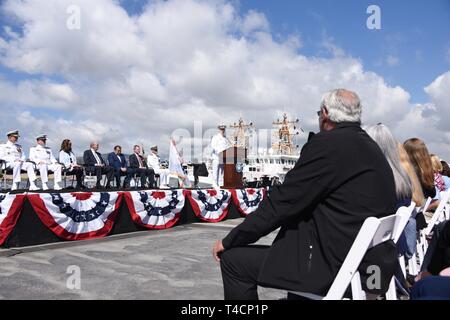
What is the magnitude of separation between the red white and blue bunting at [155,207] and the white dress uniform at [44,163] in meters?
3.62

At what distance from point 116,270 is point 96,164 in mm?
7476

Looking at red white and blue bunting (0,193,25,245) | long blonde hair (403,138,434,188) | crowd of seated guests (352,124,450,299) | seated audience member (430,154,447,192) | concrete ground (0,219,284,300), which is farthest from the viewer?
seated audience member (430,154,447,192)

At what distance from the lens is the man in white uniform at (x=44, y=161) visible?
1067 centimetres

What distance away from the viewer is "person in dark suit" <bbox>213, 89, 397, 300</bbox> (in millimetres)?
1979

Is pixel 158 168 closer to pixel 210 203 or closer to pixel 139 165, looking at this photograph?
pixel 139 165

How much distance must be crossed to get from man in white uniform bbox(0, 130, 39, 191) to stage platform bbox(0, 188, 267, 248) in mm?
3146

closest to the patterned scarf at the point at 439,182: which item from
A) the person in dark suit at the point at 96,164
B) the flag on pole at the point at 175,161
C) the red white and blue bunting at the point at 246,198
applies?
the red white and blue bunting at the point at 246,198

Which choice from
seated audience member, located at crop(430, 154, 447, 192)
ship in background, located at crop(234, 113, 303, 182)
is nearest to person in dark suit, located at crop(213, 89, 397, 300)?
seated audience member, located at crop(430, 154, 447, 192)

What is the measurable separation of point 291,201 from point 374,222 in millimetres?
431

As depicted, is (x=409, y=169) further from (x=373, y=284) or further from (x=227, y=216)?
(x=227, y=216)

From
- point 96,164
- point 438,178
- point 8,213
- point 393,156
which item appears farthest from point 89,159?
point 393,156

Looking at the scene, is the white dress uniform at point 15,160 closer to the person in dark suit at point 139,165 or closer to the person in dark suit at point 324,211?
the person in dark suit at point 139,165

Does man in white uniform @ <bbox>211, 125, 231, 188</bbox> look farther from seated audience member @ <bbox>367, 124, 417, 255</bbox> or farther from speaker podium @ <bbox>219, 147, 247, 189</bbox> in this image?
seated audience member @ <bbox>367, 124, 417, 255</bbox>
